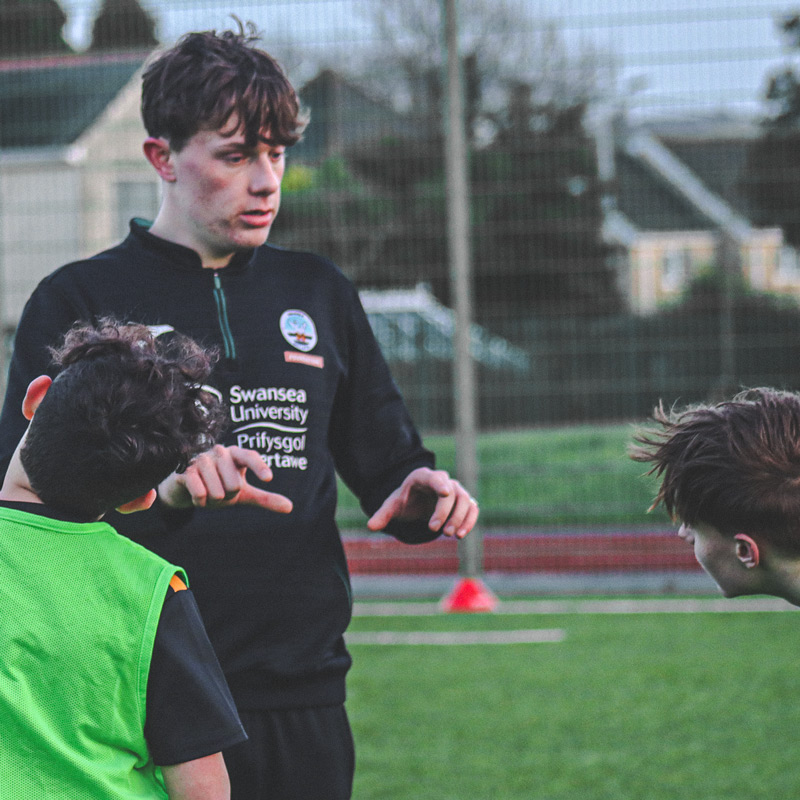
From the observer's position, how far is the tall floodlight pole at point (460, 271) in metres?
6.95

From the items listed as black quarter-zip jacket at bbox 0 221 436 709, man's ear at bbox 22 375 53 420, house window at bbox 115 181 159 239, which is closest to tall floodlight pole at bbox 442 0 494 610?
house window at bbox 115 181 159 239

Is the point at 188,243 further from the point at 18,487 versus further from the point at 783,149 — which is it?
the point at 783,149

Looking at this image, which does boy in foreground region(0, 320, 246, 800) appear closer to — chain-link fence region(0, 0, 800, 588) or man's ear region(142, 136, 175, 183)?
man's ear region(142, 136, 175, 183)

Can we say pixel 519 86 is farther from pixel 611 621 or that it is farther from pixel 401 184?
pixel 611 621

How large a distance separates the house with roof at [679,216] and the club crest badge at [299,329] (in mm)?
5256

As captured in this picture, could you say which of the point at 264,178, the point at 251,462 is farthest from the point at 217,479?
the point at 264,178

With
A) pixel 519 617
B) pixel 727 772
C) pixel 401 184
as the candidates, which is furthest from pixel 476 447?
pixel 727 772

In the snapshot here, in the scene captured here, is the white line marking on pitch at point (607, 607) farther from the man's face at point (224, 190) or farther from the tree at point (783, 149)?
the man's face at point (224, 190)

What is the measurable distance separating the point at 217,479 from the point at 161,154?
2.32 feet

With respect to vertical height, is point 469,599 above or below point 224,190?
below

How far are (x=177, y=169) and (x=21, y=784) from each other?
1.05m

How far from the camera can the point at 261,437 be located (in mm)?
1963

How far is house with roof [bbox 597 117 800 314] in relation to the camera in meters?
7.05

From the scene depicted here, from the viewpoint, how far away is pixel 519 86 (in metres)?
7.23
